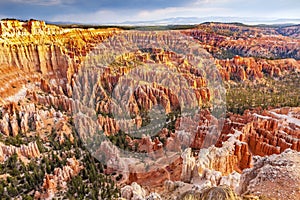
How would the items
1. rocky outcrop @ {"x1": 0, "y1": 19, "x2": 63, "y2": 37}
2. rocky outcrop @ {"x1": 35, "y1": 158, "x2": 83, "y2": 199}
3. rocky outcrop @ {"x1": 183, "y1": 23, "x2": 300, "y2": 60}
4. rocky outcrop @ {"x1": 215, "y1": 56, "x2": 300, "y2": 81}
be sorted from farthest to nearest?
rocky outcrop @ {"x1": 183, "y1": 23, "x2": 300, "y2": 60} < rocky outcrop @ {"x1": 215, "y1": 56, "x2": 300, "y2": 81} < rocky outcrop @ {"x1": 0, "y1": 19, "x2": 63, "y2": 37} < rocky outcrop @ {"x1": 35, "y1": 158, "x2": 83, "y2": 199}

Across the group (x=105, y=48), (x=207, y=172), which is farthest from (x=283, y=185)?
(x=105, y=48)

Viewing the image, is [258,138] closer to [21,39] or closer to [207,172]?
[207,172]

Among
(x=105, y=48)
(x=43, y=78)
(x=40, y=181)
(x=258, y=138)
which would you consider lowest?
(x=40, y=181)

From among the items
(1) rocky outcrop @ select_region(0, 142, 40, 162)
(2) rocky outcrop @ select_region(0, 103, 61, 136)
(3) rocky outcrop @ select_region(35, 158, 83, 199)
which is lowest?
(3) rocky outcrop @ select_region(35, 158, 83, 199)

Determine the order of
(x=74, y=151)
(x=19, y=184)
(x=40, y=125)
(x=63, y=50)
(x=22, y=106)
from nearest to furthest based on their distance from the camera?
(x=19, y=184), (x=74, y=151), (x=40, y=125), (x=22, y=106), (x=63, y=50)

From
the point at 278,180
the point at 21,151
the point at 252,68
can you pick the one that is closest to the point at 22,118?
the point at 21,151

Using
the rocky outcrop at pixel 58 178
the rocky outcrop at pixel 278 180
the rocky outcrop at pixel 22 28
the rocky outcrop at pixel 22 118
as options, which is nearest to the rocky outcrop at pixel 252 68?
the rocky outcrop at pixel 22 28

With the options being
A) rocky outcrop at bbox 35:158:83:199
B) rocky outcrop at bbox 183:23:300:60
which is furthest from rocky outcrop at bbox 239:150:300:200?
rocky outcrop at bbox 183:23:300:60

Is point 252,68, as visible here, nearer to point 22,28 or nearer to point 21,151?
point 22,28

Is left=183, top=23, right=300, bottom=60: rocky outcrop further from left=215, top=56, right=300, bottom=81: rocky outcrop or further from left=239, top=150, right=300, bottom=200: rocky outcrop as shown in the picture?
left=239, top=150, right=300, bottom=200: rocky outcrop

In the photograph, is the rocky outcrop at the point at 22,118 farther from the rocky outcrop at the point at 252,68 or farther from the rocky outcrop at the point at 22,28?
the rocky outcrop at the point at 252,68
